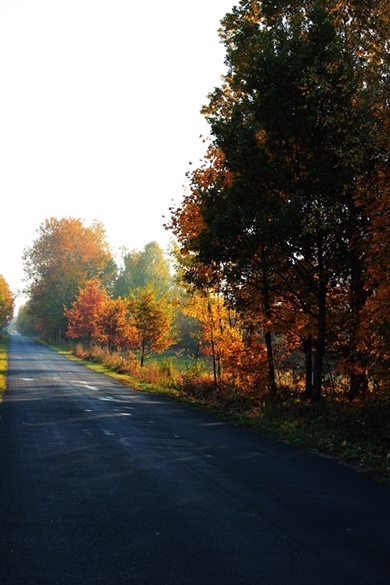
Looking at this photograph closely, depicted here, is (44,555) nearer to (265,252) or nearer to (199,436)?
(199,436)

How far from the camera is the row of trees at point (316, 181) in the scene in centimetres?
1217

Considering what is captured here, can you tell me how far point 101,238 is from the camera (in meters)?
69.4

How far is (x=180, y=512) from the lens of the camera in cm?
594

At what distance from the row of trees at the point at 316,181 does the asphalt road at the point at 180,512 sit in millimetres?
4212

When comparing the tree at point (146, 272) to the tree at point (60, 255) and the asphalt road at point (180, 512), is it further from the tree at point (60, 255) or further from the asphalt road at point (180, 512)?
the asphalt road at point (180, 512)

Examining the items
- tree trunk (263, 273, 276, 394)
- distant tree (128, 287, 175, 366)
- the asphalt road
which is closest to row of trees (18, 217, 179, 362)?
distant tree (128, 287, 175, 366)

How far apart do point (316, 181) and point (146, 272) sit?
85.9 meters

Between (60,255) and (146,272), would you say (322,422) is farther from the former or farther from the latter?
(146,272)

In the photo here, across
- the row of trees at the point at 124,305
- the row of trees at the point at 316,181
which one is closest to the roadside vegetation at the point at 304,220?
the row of trees at the point at 316,181

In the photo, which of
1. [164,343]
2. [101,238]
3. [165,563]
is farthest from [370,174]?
Result: [101,238]

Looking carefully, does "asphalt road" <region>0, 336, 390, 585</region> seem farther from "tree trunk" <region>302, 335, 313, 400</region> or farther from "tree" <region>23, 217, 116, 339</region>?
"tree" <region>23, 217, 116, 339</region>

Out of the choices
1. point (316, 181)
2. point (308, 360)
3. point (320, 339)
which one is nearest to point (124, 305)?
point (308, 360)

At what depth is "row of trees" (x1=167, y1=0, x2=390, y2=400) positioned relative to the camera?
1217 centimetres

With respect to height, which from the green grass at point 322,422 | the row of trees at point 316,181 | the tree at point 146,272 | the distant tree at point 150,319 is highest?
the tree at point 146,272
